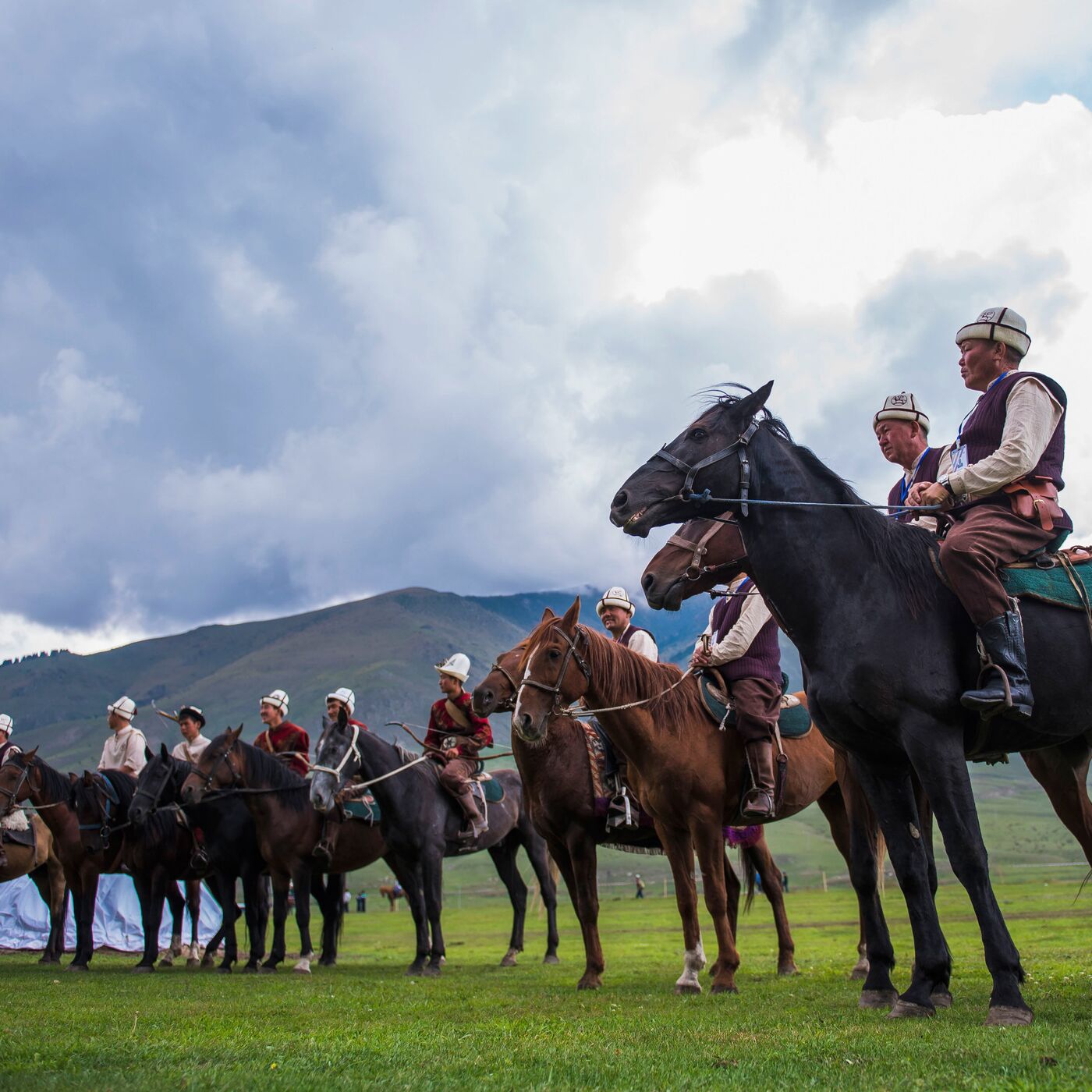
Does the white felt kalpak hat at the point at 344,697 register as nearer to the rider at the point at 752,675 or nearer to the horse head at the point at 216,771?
the horse head at the point at 216,771

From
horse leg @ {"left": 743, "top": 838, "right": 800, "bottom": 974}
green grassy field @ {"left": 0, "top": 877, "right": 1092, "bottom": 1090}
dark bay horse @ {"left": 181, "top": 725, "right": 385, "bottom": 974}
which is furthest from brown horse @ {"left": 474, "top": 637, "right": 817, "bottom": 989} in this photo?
dark bay horse @ {"left": 181, "top": 725, "right": 385, "bottom": 974}

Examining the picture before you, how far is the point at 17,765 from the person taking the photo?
16.2 meters

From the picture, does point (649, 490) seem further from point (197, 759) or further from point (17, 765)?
point (17, 765)

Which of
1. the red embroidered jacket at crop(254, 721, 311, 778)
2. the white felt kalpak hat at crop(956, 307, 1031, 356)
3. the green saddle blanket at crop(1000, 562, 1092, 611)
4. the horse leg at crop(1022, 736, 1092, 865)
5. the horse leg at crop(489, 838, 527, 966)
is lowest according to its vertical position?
the horse leg at crop(489, 838, 527, 966)

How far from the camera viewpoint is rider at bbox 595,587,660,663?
13.6 m

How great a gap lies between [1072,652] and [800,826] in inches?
6855

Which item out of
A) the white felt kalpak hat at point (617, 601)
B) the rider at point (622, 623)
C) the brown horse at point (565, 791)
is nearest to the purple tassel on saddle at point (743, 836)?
the brown horse at point (565, 791)

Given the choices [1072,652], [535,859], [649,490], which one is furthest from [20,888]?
[1072,652]

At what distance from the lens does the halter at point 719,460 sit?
752 cm

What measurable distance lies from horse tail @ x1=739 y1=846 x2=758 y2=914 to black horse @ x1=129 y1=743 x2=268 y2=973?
7753 millimetres

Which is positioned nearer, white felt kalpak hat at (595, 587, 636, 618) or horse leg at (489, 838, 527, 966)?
white felt kalpak hat at (595, 587, 636, 618)

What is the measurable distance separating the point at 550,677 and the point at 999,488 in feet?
15.9

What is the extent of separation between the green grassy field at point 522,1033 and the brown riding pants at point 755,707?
8.19 ft

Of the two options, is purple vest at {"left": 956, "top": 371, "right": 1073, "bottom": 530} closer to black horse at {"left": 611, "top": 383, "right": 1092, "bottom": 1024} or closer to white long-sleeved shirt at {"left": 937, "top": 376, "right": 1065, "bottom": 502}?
white long-sleeved shirt at {"left": 937, "top": 376, "right": 1065, "bottom": 502}
